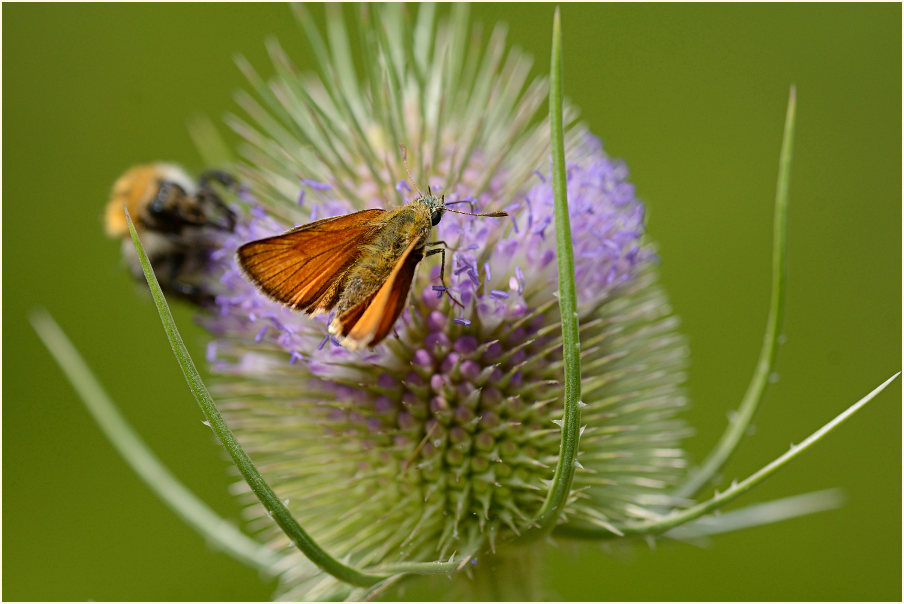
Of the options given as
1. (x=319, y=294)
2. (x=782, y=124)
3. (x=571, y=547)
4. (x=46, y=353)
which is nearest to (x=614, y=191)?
(x=319, y=294)

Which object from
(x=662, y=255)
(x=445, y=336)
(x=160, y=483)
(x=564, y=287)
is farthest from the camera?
(x=662, y=255)

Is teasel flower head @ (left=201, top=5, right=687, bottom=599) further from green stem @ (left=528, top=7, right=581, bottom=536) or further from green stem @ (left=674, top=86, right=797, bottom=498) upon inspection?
green stem @ (left=528, top=7, right=581, bottom=536)

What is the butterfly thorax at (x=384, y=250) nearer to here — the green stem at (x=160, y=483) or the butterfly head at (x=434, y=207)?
the butterfly head at (x=434, y=207)

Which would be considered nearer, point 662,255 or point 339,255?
point 339,255

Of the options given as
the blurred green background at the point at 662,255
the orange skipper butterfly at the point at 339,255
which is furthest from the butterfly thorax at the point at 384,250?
the blurred green background at the point at 662,255

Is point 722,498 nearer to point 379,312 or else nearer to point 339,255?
point 379,312

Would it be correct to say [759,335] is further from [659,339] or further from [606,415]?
[606,415]

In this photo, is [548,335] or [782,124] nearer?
[548,335]

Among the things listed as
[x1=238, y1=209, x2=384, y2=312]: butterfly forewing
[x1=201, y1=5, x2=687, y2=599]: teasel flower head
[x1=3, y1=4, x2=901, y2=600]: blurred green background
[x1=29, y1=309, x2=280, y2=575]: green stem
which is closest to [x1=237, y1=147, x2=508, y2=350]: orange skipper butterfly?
[x1=238, y1=209, x2=384, y2=312]: butterfly forewing

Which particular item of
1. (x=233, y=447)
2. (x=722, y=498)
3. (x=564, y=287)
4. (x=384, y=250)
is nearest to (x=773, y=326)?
(x=722, y=498)
